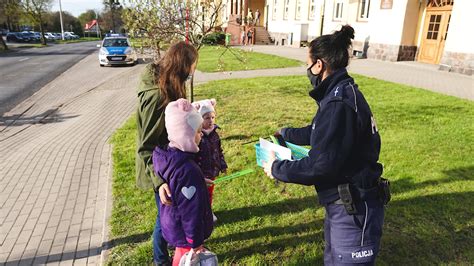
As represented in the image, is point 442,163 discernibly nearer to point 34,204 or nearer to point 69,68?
point 34,204

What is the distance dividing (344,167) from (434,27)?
17.4 m

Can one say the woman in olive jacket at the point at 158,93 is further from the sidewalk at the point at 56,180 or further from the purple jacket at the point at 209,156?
the sidewalk at the point at 56,180

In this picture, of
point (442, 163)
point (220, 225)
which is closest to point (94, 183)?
point (220, 225)

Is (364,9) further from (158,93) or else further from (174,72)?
(158,93)

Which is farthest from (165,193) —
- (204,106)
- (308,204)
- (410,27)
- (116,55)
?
(116,55)

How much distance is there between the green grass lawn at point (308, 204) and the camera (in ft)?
11.2

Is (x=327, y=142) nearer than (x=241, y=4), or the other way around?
(x=327, y=142)

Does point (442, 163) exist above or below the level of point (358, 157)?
below

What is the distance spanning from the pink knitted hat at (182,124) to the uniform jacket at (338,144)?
618 millimetres

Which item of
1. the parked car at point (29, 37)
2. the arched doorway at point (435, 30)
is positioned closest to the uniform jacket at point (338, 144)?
the arched doorway at point (435, 30)

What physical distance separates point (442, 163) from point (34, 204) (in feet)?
19.1

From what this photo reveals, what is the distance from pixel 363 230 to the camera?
82.4 inches

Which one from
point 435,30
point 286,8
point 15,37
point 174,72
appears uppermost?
point 286,8

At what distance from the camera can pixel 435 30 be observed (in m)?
16.2
